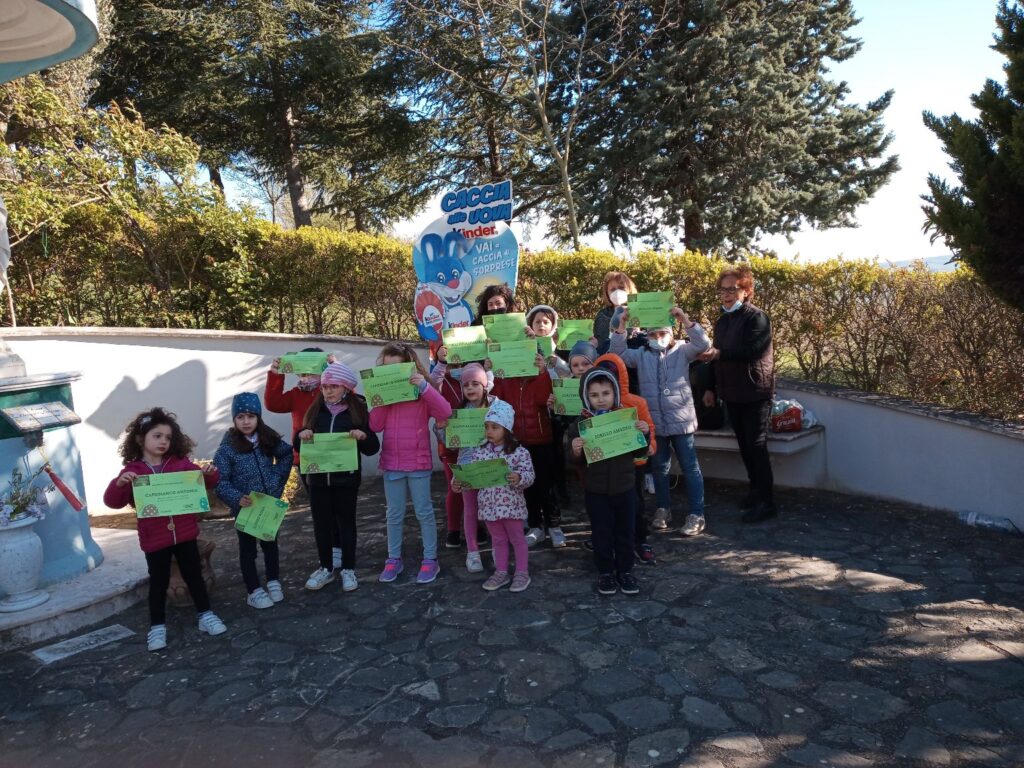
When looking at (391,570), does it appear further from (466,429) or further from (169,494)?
(169,494)

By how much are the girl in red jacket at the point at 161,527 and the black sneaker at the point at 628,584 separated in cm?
241

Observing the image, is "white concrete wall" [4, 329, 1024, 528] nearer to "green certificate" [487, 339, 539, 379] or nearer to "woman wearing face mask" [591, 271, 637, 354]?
"woman wearing face mask" [591, 271, 637, 354]

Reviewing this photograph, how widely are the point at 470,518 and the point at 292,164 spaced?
17.3 m

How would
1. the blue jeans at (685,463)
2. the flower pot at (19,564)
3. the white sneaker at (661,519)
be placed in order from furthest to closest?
the white sneaker at (661,519), the blue jeans at (685,463), the flower pot at (19,564)

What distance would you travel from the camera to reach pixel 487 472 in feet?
15.4

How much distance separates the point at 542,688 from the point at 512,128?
61.2 ft

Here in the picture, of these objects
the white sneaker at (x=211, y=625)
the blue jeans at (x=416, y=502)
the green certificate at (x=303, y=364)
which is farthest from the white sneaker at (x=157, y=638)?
the green certificate at (x=303, y=364)

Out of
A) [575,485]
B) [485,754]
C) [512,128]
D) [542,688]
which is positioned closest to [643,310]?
[575,485]

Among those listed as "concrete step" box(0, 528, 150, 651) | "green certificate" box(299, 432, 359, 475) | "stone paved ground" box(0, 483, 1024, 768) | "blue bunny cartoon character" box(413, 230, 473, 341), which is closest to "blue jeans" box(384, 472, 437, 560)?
"stone paved ground" box(0, 483, 1024, 768)

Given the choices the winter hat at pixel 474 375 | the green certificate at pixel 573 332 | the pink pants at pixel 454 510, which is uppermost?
the green certificate at pixel 573 332

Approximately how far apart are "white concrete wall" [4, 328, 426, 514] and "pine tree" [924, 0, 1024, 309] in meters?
5.70

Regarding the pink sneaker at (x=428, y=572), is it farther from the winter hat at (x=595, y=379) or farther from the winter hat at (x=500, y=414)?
the winter hat at (x=595, y=379)

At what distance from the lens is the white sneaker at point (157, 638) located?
13.8ft

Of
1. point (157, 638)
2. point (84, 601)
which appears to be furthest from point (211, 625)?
point (84, 601)
